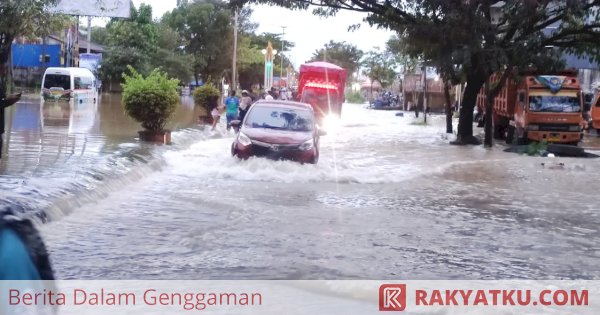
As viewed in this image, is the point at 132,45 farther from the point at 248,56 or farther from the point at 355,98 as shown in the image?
the point at 355,98

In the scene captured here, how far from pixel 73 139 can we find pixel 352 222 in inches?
395

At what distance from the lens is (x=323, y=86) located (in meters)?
37.9

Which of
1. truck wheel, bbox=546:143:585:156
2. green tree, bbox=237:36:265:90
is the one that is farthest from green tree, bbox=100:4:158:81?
truck wheel, bbox=546:143:585:156

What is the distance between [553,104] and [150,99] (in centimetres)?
1403

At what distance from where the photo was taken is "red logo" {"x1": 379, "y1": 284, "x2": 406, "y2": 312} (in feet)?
19.6

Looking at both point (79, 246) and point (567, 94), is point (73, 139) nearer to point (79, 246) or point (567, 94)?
point (79, 246)

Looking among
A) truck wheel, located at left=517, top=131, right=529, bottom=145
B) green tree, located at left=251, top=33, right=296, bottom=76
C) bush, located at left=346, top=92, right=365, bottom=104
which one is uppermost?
green tree, located at left=251, top=33, right=296, bottom=76

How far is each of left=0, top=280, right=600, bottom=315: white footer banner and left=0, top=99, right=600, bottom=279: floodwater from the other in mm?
281

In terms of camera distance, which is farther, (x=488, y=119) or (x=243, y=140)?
(x=488, y=119)

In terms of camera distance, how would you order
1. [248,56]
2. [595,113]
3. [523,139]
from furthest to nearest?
[248,56] → [595,113] → [523,139]

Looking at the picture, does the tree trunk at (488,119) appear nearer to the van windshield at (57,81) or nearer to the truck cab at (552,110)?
the truck cab at (552,110)

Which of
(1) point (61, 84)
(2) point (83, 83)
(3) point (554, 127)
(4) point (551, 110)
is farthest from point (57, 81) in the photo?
(3) point (554, 127)

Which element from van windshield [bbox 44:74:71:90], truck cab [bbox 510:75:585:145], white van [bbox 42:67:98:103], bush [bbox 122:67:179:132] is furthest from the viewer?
van windshield [bbox 44:74:71:90]

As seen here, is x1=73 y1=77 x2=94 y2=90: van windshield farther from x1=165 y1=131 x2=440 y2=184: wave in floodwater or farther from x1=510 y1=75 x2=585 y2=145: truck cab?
x1=510 y1=75 x2=585 y2=145: truck cab
